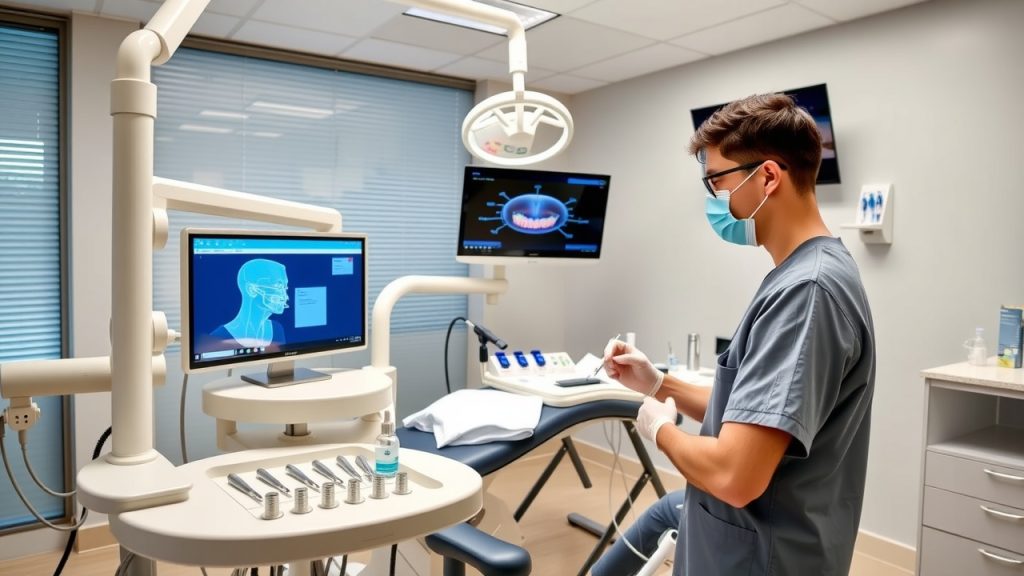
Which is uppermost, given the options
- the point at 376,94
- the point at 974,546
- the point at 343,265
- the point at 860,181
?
the point at 376,94

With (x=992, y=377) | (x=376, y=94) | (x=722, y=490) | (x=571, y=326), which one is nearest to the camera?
(x=722, y=490)

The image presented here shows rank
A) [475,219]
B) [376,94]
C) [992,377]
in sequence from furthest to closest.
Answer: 1. [376,94]
2. [475,219]
3. [992,377]

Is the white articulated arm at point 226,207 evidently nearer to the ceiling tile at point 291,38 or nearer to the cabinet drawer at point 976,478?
the ceiling tile at point 291,38

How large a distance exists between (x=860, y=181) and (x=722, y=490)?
7.50 ft

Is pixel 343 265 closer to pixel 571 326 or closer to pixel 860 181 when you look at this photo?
pixel 860 181

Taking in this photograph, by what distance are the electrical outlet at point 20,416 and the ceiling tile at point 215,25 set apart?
219 centimetres

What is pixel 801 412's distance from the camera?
1.11 meters

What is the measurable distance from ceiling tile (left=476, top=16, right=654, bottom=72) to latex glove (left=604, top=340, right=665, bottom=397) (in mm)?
1785

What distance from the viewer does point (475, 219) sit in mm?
2889

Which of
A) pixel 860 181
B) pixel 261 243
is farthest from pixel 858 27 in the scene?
pixel 261 243

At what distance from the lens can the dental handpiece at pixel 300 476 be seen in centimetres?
124

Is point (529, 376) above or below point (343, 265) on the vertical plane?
below

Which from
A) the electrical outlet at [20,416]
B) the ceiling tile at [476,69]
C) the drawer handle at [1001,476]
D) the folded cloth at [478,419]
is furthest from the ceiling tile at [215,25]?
the drawer handle at [1001,476]

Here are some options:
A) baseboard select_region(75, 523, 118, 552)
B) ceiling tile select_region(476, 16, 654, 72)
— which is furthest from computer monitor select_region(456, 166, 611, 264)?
baseboard select_region(75, 523, 118, 552)
